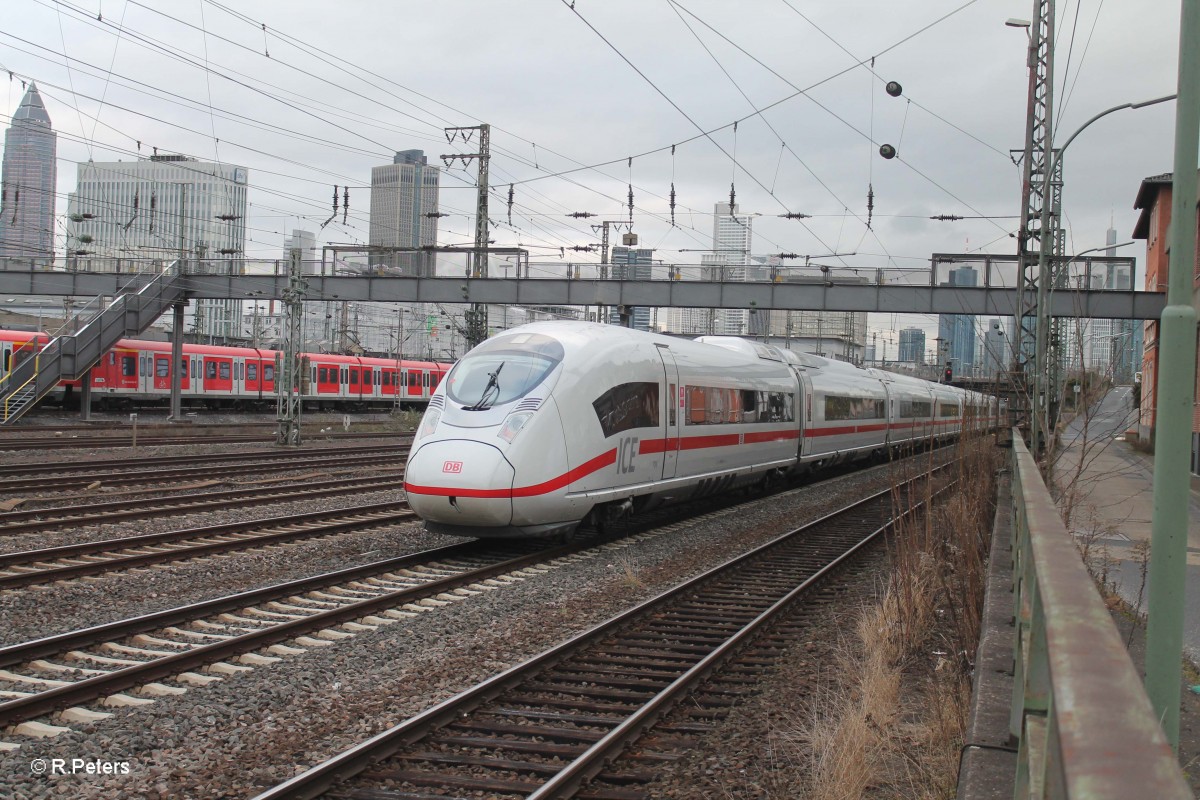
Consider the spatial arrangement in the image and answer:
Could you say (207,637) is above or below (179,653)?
below

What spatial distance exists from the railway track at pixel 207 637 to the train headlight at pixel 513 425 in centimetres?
140

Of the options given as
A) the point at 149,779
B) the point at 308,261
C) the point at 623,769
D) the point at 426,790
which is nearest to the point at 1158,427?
the point at 623,769

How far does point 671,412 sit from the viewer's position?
1449 centimetres

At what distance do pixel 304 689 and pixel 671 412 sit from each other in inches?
340

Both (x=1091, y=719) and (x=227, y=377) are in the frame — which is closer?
(x=1091, y=719)

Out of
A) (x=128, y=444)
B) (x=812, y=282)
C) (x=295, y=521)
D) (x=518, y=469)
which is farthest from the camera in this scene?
(x=812, y=282)

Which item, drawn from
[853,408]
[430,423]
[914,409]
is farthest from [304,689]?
[914,409]

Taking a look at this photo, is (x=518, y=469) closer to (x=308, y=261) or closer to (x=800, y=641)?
(x=800, y=641)

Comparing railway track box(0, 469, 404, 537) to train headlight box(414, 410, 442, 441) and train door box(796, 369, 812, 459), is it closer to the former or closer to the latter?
train headlight box(414, 410, 442, 441)

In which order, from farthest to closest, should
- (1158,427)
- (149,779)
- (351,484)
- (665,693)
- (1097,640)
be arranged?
1. (351,484)
2. (665,693)
3. (149,779)
4. (1158,427)
5. (1097,640)

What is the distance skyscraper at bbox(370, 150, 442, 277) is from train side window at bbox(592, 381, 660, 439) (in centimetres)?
2109

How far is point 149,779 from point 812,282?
3145 cm

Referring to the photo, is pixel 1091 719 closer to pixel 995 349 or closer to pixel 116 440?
pixel 995 349

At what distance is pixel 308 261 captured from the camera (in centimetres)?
3581
